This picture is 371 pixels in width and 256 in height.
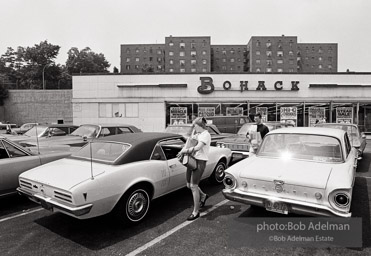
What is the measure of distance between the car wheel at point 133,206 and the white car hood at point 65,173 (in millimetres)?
564

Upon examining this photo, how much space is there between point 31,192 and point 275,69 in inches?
3517

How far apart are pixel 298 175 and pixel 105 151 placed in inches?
126

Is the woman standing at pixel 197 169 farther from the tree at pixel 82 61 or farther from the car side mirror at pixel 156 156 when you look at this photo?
the tree at pixel 82 61

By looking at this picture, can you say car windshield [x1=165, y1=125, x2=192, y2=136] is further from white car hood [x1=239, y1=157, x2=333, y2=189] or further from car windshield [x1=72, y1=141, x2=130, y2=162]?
white car hood [x1=239, y1=157, x2=333, y2=189]

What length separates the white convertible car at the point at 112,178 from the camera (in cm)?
337

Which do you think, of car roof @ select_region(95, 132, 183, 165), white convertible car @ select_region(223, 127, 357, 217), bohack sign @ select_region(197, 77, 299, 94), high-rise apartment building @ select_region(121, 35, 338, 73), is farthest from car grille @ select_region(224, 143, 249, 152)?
high-rise apartment building @ select_region(121, 35, 338, 73)

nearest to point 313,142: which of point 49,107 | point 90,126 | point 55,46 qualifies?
point 90,126

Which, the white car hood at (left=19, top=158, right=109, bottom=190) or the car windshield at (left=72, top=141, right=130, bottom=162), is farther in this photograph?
the car windshield at (left=72, top=141, right=130, bottom=162)

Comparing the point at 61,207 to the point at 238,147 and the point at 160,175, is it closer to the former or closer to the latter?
the point at 160,175

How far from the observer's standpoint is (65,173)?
3.80m

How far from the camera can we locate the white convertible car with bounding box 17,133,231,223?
11.1 feet

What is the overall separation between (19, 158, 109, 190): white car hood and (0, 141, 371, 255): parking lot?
0.78 m

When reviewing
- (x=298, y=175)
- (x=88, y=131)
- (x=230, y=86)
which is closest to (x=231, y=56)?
(x=230, y=86)

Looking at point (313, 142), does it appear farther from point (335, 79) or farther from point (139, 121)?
point (335, 79)
